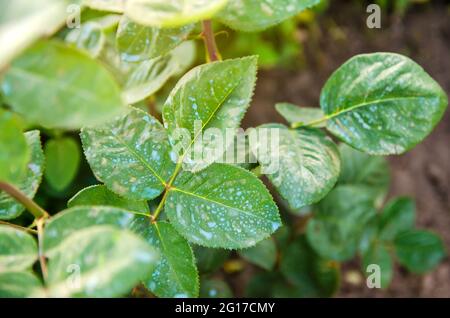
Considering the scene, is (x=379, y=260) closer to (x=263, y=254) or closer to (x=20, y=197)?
(x=263, y=254)

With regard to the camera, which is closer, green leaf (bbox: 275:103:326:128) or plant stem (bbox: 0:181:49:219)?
plant stem (bbox: 0:181:49:219)

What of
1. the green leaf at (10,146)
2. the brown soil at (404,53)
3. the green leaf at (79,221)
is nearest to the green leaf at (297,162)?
the green leaf at (79,221)

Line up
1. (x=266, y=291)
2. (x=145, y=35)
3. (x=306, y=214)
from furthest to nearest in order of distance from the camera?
(x=306, y=214)
(x=266, y=291)
(x=145, y=35)

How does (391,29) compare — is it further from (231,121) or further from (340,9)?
(231,121)

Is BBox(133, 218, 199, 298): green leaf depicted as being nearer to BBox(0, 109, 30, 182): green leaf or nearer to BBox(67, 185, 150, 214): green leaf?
BBox(67, 185, 150, 214): green leaf

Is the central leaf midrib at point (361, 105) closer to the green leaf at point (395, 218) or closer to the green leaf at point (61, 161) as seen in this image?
the green leaf at point (395, 218)

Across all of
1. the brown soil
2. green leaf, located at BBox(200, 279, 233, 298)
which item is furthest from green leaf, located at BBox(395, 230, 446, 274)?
green leaf, located at BBox(200, 279, 233, 298)

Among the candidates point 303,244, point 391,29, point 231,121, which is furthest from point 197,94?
point 391,29
